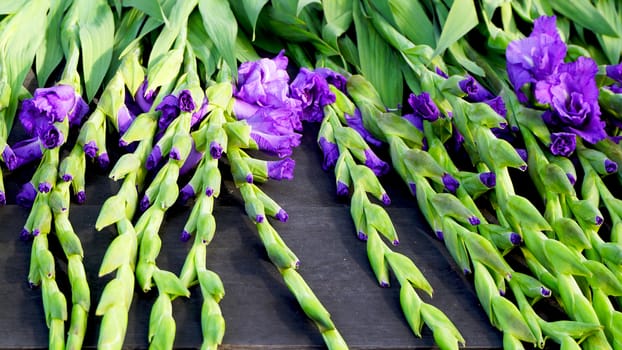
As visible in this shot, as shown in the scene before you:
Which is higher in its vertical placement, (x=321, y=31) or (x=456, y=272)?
(x=321, y=31)

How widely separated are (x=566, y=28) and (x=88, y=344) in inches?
38.1

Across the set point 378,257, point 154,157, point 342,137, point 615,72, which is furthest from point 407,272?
point 615,72

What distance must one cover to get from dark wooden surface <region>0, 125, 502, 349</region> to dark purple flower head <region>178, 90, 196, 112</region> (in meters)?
0.13

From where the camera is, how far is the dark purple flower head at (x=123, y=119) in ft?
3.49

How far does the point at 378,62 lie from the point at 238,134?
33cm

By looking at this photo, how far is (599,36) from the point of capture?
1.29m

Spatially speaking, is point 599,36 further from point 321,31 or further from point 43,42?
point 43,42

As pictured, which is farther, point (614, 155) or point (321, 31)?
point (321, 31)

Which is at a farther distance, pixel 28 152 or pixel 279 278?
pixel 28 152

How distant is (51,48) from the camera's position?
122cm

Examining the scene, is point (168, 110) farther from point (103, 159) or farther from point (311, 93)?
point (311, 93)

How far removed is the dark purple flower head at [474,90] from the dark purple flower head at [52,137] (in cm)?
55

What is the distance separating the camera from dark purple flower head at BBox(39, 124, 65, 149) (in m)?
0.98

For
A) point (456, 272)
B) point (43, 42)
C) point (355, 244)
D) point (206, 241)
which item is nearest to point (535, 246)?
point (456, 272)
